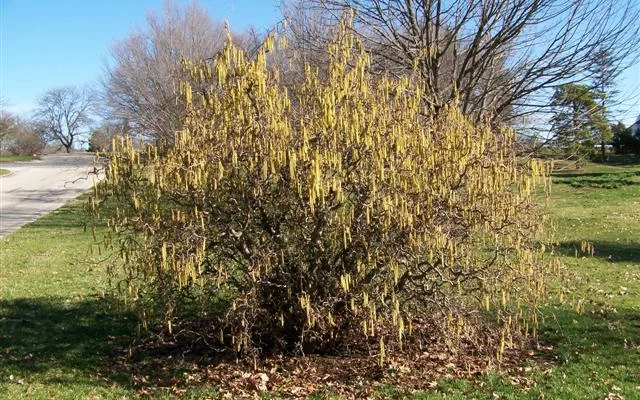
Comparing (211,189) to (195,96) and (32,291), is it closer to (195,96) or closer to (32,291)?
(195,96)

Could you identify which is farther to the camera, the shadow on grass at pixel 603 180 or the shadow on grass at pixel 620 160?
the shadow on grass at pixel 620 160

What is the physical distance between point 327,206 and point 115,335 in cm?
342

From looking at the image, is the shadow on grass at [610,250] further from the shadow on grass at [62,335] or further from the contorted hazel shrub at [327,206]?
the shadow on grass at [62,335]

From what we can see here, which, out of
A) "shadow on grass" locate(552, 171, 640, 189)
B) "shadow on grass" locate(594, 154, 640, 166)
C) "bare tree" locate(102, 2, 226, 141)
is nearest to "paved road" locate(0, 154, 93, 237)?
"bare tree" locate(102, 2, 226, 141)

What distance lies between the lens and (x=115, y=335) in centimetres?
698

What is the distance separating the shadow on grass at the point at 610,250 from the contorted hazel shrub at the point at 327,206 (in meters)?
6.93

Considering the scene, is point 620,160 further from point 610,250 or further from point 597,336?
point 597,336

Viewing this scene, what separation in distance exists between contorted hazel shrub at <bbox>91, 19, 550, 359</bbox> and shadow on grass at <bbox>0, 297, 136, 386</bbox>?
103 centimetres

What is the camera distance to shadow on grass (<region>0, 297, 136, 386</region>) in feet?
19.1

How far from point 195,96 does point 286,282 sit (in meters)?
1.96

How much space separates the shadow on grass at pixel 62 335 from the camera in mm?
5821

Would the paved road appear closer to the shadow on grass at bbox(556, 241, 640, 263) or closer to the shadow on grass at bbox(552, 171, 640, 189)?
the shadow on grass at bbox(556, 241, 640, 263)

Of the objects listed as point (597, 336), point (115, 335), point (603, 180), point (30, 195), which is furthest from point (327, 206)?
point (603, 180)

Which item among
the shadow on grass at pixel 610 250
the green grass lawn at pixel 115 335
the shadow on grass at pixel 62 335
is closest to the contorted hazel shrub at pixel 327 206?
the green grass lawn at pixel 115 335
